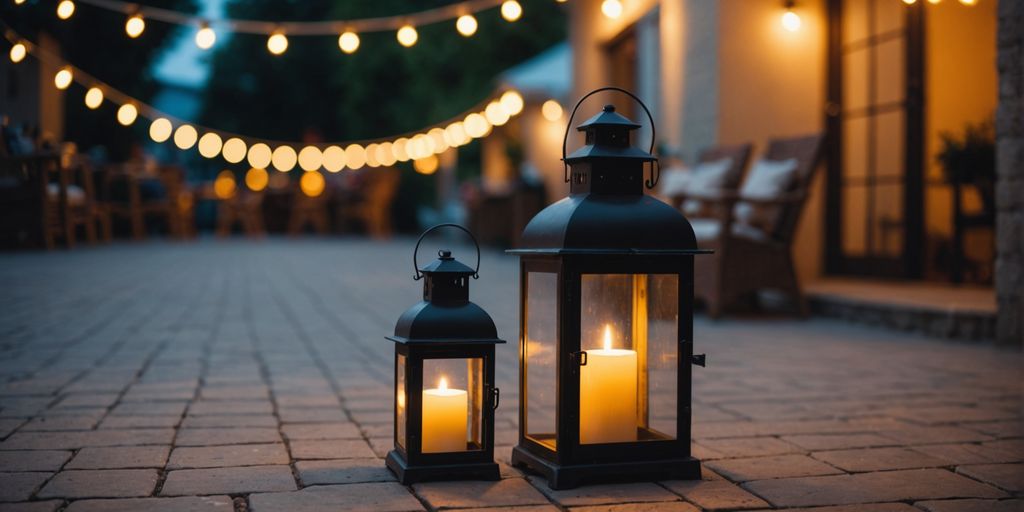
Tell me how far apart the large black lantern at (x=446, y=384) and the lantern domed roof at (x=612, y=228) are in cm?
20

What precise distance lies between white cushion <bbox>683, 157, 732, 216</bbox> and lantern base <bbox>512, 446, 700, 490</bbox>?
144 inches

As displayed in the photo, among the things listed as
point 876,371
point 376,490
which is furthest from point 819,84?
point 376,490

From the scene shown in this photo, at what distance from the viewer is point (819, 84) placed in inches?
267

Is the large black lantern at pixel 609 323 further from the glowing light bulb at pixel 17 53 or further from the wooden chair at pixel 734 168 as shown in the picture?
the wooden chair at pixel 734 168

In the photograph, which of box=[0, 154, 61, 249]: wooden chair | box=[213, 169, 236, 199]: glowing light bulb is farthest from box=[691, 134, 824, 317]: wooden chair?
box=[213, 169, 236, 199]: glowing light bulb

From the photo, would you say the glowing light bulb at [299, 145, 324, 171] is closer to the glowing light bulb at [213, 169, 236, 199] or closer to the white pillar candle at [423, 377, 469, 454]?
the glowing light bulb at [213, 169, 236, 199]

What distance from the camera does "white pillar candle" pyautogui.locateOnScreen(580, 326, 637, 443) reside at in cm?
211

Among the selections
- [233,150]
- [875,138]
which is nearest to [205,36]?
[875,138]

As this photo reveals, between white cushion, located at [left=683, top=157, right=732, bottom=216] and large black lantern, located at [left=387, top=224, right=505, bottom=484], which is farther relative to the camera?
white cushion, located at [left=683, top=157, right=732, bottom=216]

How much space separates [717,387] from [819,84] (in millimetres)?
3971

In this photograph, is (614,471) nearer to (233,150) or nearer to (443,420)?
(443,420)

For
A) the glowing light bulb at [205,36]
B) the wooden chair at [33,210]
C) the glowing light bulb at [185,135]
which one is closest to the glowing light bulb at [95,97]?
the glowing light bulb at [205,36]

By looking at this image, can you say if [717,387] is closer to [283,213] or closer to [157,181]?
[157,181]

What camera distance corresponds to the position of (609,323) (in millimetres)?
2137
